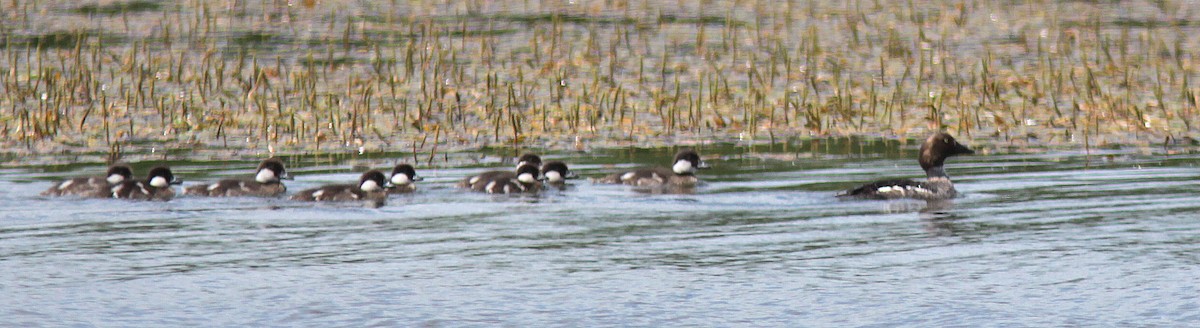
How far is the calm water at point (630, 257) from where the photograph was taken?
9.24 metres

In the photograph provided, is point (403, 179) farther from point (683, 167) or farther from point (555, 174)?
point (683, 167)

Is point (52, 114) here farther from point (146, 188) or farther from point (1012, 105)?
point (1012, 105)

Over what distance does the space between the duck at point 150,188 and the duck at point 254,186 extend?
151 mm

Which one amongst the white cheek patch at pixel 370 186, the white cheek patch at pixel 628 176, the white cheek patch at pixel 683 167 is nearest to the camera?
the white cheek patch at pixel 370 186

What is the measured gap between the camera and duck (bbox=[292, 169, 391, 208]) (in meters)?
14.0

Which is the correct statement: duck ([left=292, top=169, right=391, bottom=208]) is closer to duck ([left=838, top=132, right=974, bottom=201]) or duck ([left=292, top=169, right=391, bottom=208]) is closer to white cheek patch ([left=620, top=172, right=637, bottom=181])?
white cheek patch ([left=620, top=172, right=637, bottom=181])

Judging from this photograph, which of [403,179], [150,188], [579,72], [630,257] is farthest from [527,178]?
[579,72]

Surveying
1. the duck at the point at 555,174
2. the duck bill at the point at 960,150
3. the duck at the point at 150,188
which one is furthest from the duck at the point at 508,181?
the duck bill at the point at 960,150

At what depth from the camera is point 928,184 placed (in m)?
14.5

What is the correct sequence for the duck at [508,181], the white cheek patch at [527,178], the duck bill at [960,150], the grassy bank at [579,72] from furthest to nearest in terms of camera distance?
1. the grassy bank at [579,72]
2. the duck bill at [960,150]
3. the white cheek patch at [527,178]
4. the duck at [508,181]

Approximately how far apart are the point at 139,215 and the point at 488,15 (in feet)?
43.0

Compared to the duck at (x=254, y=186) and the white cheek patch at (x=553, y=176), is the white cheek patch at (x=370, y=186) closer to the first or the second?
the duck at (x=254, y=186)

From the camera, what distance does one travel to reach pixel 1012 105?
2023cm

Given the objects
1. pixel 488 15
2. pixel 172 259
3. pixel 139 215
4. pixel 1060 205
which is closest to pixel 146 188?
pixel 139 215
